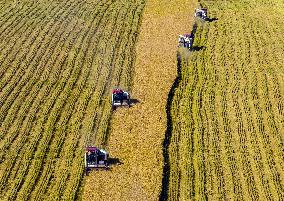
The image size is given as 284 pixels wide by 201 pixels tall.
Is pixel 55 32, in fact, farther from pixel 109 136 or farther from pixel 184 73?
pixel 109 136

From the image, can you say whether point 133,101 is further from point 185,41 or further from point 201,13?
point 201,13

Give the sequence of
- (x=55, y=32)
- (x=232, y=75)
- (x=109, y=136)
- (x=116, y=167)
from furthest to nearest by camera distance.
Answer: (x=55, y=32)
(x=232, y=75)
(x=109, y=136)
(x=116, y=167)

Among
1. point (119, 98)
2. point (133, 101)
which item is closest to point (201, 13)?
point (133, 101)

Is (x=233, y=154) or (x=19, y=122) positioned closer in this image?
(x=233, y=154)

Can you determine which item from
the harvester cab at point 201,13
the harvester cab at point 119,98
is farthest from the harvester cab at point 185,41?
the harvester cab at point 119,98

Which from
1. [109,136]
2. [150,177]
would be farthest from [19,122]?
[150,177]

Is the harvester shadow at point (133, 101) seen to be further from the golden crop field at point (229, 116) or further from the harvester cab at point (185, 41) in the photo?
the harvester cab at point (185, 41)

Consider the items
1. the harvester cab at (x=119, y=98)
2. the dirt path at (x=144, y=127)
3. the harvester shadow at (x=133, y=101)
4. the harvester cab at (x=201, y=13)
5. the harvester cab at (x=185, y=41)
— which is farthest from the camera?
the harvester cab at (x=201, y=13)
